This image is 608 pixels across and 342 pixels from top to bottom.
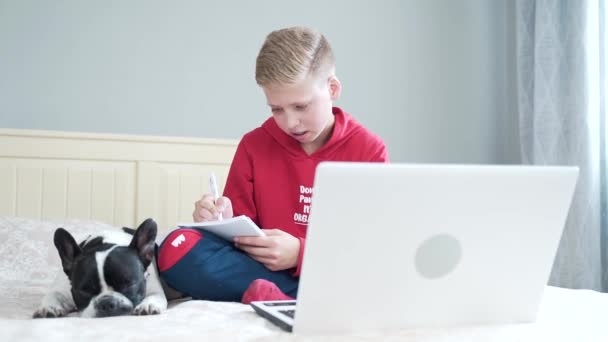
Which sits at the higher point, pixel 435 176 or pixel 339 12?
pixel 339 12

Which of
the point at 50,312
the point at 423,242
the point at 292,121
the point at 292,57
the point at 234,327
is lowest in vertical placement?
the point at 50,312

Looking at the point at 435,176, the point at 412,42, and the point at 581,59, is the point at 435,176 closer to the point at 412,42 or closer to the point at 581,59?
the point at 581,59

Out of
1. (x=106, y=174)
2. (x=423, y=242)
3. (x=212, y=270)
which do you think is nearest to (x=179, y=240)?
(x=212, y=270)

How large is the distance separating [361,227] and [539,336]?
1.06 ft

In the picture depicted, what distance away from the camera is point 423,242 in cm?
90

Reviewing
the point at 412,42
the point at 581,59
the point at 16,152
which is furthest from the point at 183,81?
the point at 581,59

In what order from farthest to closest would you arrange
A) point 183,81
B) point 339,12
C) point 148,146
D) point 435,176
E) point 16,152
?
1. point 339,12
2. point 183,81
3. point 148,146
4. point 16,152
5. point 435,176

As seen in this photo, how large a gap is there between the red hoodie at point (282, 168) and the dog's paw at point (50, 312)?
582mm

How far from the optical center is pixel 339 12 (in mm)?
3254

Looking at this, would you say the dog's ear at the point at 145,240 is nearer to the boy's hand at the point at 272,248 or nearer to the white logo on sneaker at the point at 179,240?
the white logo on sneaker at the point at 179,240

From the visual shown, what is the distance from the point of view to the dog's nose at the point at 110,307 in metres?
1.27

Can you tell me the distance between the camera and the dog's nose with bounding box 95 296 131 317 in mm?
1274

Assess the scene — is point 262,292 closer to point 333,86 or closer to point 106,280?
point 106,280

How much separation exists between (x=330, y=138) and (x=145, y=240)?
0.61 meters
